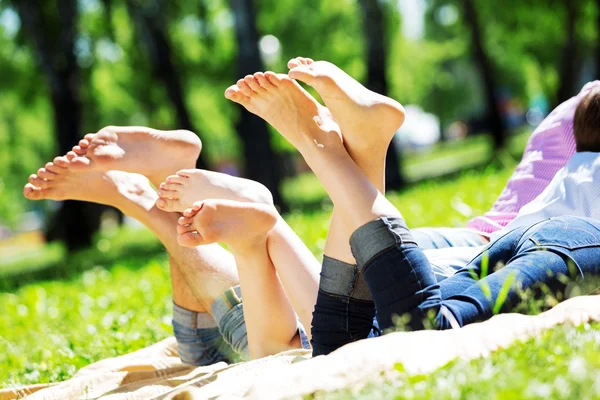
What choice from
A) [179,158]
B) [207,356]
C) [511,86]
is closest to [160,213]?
[179,158]

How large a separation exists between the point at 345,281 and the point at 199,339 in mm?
1046

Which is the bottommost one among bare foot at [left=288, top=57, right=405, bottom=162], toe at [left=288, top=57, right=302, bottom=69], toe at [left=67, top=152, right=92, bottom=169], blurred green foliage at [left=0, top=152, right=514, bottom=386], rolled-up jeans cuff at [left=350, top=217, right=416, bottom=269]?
blurred green foliage at [left=0, top=152, right=514, bottom=386]

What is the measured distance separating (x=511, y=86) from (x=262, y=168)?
27.8 m

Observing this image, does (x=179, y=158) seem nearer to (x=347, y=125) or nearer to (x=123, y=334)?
(x=347, y=125)

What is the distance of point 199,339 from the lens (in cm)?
338

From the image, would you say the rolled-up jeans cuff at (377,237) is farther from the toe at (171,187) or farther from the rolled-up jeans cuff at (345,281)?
the toe at (171,187)

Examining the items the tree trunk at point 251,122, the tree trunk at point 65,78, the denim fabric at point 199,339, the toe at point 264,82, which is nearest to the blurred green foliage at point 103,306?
the denim fabric at point 199,339

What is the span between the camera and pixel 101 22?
1850 centimetres

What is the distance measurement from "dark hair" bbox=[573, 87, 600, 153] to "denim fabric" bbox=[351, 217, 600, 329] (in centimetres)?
80

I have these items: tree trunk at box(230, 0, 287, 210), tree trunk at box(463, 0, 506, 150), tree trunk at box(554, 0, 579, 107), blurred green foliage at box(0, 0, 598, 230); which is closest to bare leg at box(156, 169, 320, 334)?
tree trunk at box(230, 0, 287, 210)

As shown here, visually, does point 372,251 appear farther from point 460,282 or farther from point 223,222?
point 223,222

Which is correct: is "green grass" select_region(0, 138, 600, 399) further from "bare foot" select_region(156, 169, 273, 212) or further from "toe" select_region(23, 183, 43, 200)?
"bare foot" select_region(156, 169, 273, 212)

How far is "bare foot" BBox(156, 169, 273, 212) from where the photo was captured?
3.01 meters

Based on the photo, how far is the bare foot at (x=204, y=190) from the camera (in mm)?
3014
